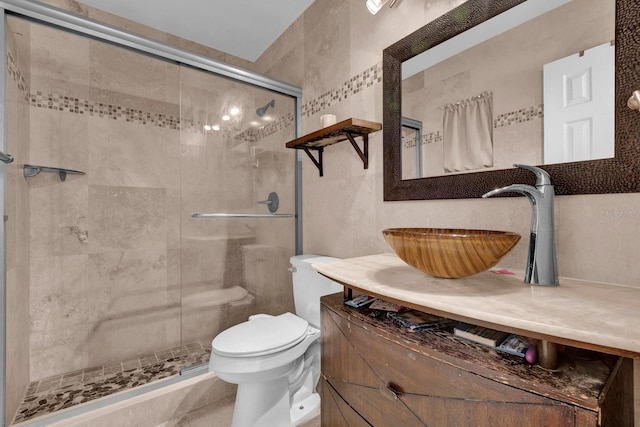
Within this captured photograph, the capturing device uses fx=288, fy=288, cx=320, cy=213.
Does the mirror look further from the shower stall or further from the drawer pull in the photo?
the shower stall

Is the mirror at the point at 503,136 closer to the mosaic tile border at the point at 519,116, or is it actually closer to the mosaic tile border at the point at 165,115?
the mosaic tile border at the point at 519,116

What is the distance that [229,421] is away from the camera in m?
1.52

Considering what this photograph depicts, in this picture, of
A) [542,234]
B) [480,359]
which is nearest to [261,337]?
[480,359]

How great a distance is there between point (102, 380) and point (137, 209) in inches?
40.8

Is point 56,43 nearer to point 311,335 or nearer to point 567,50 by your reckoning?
point 311,335

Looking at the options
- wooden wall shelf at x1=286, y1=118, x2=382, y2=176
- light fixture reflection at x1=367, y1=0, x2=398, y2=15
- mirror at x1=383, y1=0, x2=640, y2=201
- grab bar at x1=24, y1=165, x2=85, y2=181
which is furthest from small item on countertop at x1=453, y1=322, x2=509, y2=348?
grab bar at x1=24, y1=165, x2=85, y2=181

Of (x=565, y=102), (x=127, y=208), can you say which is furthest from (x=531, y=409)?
(x=127, y=208)

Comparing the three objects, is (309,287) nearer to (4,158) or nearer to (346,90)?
(346,90)

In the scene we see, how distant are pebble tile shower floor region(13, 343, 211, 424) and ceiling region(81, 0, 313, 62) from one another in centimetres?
213

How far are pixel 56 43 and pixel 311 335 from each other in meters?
2.20

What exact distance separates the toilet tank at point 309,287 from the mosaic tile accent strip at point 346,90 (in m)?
0.90

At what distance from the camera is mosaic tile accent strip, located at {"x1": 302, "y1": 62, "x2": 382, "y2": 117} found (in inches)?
54.1

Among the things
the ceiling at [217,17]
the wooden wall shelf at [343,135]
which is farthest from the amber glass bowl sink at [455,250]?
the ceiling at [217,17]

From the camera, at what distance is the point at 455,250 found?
66 centimetres
